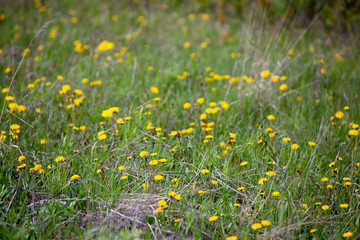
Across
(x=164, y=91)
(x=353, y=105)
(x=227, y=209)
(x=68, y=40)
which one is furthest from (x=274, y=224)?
(x=68, y=40)

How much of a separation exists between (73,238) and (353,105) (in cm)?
269

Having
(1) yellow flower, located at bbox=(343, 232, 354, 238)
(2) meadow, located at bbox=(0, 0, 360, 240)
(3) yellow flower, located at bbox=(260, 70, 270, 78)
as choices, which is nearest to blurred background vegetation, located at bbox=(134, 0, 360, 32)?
(2) meadow, located at bbox=(0, 0, 360, 240)

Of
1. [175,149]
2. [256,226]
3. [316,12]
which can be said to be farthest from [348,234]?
[316,12]

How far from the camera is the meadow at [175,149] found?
72.9 inches

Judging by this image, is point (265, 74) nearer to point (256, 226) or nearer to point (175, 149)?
point (175, 149)

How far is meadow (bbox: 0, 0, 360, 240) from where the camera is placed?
185 centimetres

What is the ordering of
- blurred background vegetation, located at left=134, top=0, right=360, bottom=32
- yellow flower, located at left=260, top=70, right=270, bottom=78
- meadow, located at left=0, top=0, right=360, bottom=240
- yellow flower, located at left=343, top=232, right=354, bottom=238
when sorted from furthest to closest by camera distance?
blurred background vegetation, located at left=134, top=0, right=360, bottom=32 < yellow flower, located at left=260, top=70, right=270, bottom=78 < meadow, located at left=0, top=0, right=360, bottom=240 < yellow flower, located at left=343, top=232, right=354, bottom=238

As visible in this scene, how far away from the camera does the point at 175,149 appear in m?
2.50

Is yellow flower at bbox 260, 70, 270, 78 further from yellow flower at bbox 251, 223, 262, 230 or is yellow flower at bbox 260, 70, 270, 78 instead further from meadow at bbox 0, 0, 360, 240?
yellow flower at bbox 251, 223, 262, 230

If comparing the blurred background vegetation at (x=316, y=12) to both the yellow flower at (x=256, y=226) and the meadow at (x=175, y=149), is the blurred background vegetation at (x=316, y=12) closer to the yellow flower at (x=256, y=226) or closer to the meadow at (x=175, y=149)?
the meadow at (x=175, y=149)

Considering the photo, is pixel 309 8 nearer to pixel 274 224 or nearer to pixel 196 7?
pixel 196 7

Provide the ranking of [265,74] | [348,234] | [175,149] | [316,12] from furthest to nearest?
[316,12]
[265,74]
[175,149]
[348,234]

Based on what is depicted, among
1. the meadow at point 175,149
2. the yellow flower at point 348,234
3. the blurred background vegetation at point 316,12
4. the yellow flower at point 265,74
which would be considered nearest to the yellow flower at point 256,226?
the meadow at point 175,149

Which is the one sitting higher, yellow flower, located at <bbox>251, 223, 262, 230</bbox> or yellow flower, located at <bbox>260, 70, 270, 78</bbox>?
yellow flower, located at <bbox>260, 70, 270, 78</bbox>
